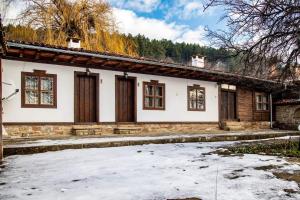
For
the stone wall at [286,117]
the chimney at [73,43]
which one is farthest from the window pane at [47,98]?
the stone wall at [286,117]

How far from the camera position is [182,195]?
4.02 meters

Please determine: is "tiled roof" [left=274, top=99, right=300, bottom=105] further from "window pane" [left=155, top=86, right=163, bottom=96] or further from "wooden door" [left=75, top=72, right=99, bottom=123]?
"wooden door" [left=75, top=72, right=99, bottom=123]

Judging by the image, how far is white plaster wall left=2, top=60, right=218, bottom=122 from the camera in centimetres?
1173

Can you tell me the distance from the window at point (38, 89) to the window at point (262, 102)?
41.3 ft

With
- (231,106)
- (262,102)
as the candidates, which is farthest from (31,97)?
(262,102)

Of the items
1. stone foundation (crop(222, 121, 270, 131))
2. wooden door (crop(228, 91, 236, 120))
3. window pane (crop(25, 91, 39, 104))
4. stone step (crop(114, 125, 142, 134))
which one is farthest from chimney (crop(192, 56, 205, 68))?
window pane (crop(25, 91, 39, 104))

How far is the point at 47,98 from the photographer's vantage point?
1251 centimetres

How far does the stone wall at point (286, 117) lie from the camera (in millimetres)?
19953

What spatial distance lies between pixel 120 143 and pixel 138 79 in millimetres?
5892

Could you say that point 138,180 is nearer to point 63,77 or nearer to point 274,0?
point 274,0

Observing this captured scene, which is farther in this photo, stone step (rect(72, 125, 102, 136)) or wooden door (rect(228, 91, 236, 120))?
wooden door (rect(228, 91, 236, 120))

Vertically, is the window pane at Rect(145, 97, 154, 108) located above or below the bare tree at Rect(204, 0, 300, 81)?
below

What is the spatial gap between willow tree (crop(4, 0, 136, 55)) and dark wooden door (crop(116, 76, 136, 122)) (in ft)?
20.1

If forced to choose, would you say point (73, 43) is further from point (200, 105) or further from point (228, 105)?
point (228, 105)
